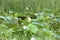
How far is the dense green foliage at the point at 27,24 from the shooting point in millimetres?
2684

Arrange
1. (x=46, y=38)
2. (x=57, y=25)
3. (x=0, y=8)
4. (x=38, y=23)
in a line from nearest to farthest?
(x=46, y=38), (x=38, y=23), (x=57, y=25), (x=0, y=8)

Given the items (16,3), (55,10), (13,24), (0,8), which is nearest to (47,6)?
(55,10)

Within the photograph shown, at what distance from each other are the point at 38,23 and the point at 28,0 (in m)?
1.06

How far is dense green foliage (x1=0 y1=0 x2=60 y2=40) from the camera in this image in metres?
2.68

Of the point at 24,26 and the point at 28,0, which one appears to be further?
the point at 28,0

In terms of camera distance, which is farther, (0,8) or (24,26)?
(0,8)

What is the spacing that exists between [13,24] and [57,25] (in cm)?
65

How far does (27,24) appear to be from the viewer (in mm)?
2918

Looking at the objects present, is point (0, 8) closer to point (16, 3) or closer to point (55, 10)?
point (16, 3)

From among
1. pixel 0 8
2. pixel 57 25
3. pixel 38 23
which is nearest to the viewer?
pixel 38 23

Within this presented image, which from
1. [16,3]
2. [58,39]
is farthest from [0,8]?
[58,39]

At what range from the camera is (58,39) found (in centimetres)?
264

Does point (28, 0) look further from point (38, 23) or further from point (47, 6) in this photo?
point (38, 23)

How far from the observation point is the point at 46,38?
264cm
